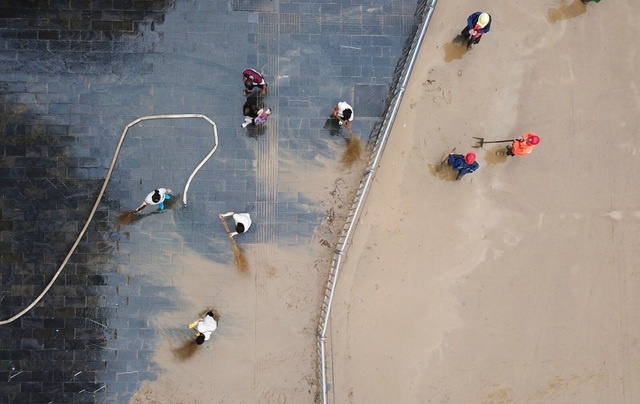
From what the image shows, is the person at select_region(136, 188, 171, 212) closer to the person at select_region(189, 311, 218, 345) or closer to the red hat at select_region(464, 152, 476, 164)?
the person at select_region(189, 311, 218, 345)

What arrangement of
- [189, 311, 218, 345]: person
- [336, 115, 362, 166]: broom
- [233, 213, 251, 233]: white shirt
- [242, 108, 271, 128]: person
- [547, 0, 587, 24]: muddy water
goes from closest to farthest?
[189, 311, 218, 345]: person < [233, 213, 251, 233]: white shirt < [242, 108, 271, 128]: person < [336, 115, 362, 166]: broom < [547, 0, 587, 24]: muddy water

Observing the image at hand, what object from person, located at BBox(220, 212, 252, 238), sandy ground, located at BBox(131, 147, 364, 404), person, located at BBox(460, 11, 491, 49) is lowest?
sandy ground, located at BBox(131, 147, 364, 404)

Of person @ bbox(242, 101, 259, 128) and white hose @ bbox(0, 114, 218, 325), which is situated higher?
person @ bbox(242, 101, 259, 128)

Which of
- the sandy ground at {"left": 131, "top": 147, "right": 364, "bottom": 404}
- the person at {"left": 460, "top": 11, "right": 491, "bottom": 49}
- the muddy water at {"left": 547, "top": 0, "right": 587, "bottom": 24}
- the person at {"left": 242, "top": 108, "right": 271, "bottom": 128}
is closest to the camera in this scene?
the person at {"left": 460, "top": 11, "right": 491, "bottom": 49}

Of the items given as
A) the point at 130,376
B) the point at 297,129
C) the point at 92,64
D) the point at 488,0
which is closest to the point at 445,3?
the point at 488,0

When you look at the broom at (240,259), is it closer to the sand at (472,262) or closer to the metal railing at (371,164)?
the sand at (472,262)

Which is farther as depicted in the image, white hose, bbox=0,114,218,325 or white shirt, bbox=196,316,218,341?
white hose, bbox=0,114,218,325

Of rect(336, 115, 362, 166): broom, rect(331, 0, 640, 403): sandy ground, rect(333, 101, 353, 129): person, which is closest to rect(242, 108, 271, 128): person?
rect(333, 101, 353, 129): person
